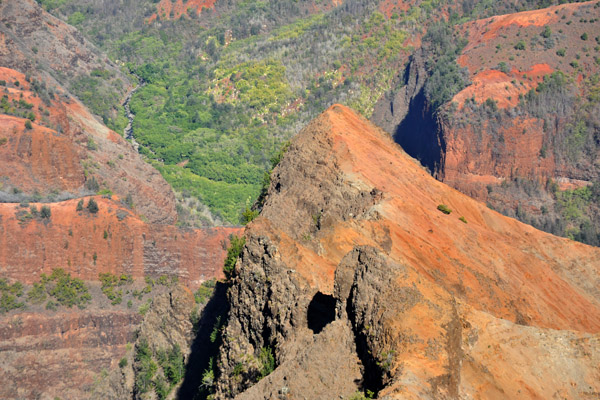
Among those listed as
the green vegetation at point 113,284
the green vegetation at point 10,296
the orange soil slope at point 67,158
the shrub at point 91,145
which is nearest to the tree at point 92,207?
the green vegetation at point 113,284

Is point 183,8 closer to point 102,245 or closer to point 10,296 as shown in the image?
point 102,245

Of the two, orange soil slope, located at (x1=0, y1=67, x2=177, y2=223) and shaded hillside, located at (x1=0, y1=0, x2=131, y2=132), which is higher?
shaded hillside, located at (x1=0, y1=0, x2=131, y2=132)

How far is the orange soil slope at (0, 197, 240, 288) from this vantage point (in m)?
87.6

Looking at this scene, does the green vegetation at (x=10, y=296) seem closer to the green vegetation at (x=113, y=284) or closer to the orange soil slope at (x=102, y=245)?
the orange soil slope at (x=102, y=245)

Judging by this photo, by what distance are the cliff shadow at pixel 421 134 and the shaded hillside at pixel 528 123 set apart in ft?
0.87

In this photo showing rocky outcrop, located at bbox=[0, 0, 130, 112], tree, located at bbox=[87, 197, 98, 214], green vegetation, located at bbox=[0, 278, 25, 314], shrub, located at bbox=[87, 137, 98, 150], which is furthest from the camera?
rocky outcrop, located at bbox=[0, 0, 130, 112]

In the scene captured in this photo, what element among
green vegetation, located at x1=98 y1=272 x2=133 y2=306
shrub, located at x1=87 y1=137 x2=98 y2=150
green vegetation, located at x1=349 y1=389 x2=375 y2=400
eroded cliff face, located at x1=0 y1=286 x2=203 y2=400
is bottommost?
eroded cliff face, located at x1=0 y1=286 x2=203 y2=400

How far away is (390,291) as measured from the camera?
3391cm

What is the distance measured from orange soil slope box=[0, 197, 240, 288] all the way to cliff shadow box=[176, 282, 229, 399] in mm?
19428

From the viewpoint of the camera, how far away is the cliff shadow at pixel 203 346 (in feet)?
212

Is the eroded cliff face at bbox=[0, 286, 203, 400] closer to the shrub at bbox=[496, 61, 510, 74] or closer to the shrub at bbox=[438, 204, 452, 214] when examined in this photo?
the shrub at bbox=[438, 204, 452, 214]

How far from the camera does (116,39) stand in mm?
196625

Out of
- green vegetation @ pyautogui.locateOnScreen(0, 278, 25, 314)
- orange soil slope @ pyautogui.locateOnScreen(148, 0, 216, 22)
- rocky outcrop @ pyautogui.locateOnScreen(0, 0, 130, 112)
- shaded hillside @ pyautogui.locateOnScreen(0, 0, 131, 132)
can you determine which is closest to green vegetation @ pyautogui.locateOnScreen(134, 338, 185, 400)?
green vegetation @ pyautogui.locateOnScreen(0, 278, 25, 314)

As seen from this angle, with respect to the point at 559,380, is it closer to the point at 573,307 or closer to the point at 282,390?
the point at 282,390
